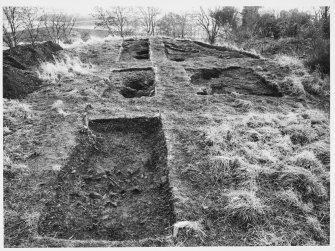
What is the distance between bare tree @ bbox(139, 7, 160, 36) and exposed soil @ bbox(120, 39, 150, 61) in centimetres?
1941

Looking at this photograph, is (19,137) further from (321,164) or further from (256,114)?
(321,164)

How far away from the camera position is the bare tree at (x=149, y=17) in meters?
33.3

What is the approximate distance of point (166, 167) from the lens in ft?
14.4

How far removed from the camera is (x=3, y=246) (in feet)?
9.76

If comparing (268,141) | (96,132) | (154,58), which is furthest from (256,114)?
(154,58)

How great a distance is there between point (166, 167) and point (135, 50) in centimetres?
977

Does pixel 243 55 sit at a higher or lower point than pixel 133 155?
higher

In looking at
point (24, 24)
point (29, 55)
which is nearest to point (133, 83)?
point (29, 55)

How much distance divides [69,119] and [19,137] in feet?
3.32

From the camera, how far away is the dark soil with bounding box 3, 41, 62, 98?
6.90 meters

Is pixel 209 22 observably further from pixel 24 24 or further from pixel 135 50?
pixel 24 24

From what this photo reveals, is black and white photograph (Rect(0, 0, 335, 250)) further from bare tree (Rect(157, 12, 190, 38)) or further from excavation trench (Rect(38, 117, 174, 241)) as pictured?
bare tree (Rect(157, 12, 190, 38))

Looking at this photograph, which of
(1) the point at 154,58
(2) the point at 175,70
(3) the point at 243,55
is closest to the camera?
(2) the point at 175,70

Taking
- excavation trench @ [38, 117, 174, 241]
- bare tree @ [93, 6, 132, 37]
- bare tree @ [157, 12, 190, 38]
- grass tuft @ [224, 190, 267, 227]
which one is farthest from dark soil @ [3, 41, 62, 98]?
bare tree @ [93, 6, 132, 37]
